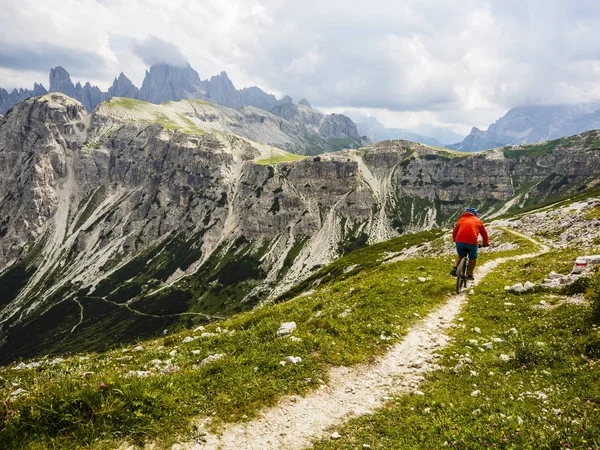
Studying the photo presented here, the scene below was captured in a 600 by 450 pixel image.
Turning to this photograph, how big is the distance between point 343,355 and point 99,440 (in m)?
7.62

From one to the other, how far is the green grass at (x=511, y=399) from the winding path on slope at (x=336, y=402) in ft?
1.53

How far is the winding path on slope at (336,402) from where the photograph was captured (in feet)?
23.8

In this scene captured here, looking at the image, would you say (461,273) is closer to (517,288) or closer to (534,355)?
(517,288)

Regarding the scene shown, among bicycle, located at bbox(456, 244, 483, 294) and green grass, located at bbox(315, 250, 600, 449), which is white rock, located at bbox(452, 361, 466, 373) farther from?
bicycle, located at bbox(456, 244, 483, 294)

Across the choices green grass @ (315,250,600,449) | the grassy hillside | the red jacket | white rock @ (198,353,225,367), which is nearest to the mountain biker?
the red jacket

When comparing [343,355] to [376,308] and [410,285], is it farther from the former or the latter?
[410,285]

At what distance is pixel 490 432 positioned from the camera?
672 cm

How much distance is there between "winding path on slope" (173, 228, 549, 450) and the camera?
7.25 m

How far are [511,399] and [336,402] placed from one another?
4.62 m

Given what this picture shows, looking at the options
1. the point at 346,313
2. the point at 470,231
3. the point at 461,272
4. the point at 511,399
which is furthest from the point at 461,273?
the point at 511,399

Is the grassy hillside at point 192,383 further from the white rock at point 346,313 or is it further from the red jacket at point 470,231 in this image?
the red jacket at point 470,231

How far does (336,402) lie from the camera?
358 inches

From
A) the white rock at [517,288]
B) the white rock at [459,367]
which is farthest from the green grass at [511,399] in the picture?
the white rock at [517,288]

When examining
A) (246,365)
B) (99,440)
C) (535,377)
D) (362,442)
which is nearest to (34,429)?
(99,440)
